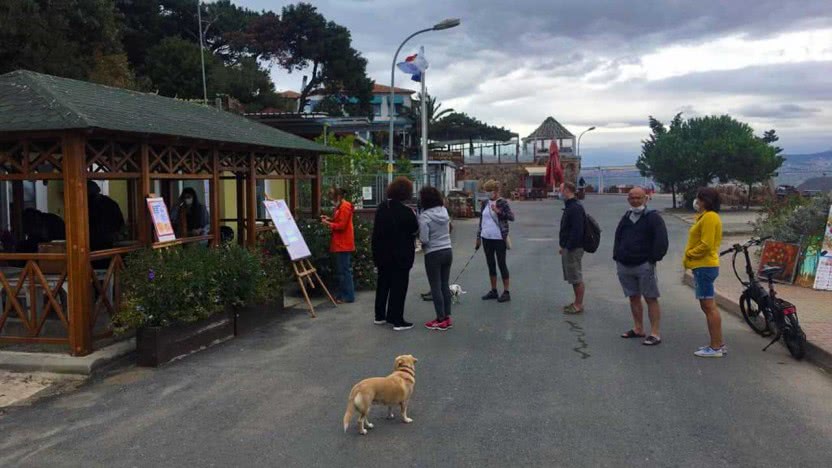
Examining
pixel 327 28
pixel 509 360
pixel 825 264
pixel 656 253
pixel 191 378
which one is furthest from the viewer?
pixel 327 28

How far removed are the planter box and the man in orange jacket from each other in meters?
2.44

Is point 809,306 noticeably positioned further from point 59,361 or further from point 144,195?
point 59,361

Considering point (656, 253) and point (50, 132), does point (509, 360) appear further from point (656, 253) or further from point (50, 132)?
point (50, 132)

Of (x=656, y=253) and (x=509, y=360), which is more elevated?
(x=656, y=253)

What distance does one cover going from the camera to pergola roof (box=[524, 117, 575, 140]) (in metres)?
72.2

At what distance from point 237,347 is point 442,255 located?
2.54 m

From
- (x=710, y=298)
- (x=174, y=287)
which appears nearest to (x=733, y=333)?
(x=710, y=298)

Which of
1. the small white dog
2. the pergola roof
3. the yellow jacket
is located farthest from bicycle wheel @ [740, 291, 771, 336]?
the pergola roof

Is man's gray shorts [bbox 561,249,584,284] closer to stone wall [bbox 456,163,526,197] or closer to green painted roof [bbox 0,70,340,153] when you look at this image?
green painted roof [bbox 0,70,340,153]

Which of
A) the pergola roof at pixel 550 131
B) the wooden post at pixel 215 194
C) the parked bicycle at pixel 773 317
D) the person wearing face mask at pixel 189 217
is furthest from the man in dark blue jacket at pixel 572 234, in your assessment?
the pergola roof at pixel 550 131

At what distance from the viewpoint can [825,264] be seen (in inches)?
430

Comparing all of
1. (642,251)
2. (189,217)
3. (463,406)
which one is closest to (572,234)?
(642,251)

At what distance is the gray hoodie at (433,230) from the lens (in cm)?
823

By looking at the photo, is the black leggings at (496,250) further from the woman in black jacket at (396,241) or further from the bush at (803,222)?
the bush at (803,222)
